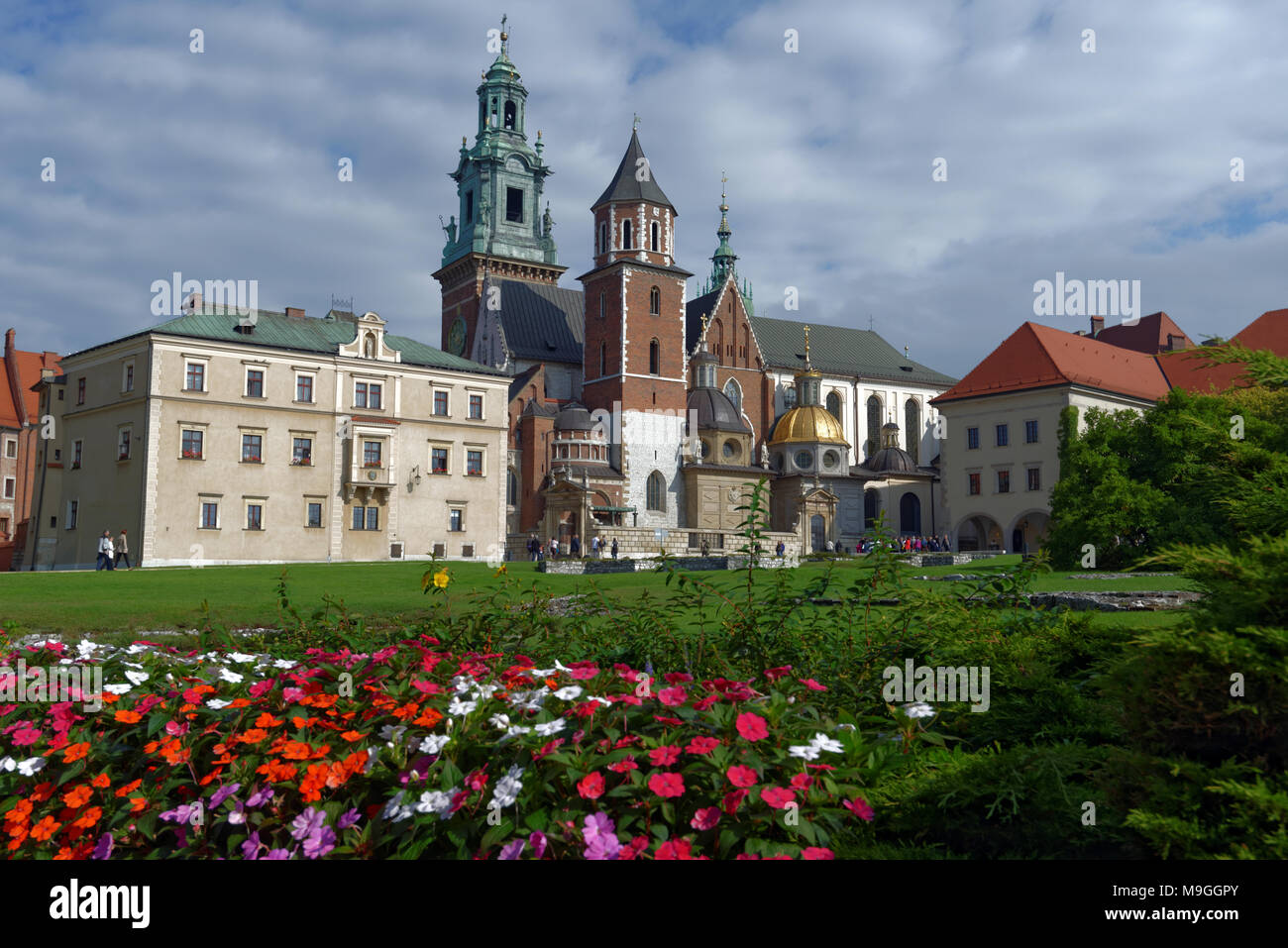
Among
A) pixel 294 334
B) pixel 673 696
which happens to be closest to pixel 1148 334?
pixel 294 334

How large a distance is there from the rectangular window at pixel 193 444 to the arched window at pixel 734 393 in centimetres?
4199

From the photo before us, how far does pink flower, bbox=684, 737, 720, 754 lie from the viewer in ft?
13.2

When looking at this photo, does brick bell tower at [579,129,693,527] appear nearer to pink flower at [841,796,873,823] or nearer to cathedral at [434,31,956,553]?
cathedral at [434,31,956,553]

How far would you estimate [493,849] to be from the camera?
392 cm

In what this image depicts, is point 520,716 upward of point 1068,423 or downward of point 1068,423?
downward

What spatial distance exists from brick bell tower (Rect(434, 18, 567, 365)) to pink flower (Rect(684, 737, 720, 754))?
77.6 meters

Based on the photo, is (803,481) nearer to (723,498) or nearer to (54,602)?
(723,498)

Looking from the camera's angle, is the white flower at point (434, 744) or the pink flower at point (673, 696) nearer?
the white flower at point (434, 744)

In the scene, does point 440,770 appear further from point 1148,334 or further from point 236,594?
point 1148,334

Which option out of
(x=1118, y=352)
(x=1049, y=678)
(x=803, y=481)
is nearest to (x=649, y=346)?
(x=803, y=481)

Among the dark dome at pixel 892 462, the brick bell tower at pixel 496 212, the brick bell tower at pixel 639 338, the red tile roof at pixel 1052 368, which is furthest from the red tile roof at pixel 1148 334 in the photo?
the brick bell tower at pixel 496 212

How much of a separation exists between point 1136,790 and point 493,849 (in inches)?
92.5

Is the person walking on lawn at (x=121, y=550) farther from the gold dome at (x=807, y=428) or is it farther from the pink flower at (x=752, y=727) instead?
the gold dome at (x=807, y=428)

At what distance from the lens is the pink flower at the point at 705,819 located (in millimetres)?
3760
